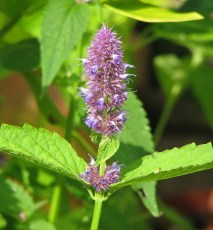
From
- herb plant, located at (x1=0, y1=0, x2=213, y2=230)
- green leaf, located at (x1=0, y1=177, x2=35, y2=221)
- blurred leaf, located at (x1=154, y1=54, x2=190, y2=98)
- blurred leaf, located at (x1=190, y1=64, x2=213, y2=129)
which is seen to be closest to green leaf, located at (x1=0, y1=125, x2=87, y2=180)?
herb plant, located at (x1=0, y1=0, x2=213, y2=230)

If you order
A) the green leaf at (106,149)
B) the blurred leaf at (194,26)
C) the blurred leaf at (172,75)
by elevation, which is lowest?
the blurred leaf at (172,75)

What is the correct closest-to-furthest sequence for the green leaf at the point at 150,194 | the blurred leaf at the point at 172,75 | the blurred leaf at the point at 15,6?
the green leaf at the point at 150,194
the blurred leaf at the point at 15,6
the blurred leaf at the point at 172,75

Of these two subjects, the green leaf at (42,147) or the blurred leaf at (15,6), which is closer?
the green leaf at (42,147)

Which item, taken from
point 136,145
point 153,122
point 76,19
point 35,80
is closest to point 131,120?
point 136,145

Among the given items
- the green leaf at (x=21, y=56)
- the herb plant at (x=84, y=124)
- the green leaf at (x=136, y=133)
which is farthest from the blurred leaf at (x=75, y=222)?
the green leaf at (x=21, y=56)

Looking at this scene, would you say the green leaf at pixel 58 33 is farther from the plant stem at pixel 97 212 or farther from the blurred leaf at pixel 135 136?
the plant stem at pixel 97 212

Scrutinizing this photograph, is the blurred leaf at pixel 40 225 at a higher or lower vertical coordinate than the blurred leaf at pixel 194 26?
lower
